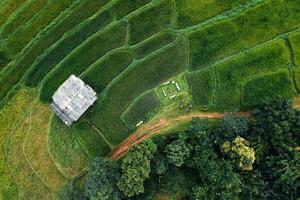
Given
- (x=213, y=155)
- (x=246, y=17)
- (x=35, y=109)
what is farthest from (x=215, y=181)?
(x=35, y=109)

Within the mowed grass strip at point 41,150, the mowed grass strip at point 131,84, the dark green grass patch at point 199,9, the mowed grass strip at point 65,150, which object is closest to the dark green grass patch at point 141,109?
the mowed grass strip at point 131,84

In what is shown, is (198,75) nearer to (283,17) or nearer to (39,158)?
(283,17)

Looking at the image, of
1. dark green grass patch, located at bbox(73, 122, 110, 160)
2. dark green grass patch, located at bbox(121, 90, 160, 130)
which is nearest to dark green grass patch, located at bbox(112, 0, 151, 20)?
dark green grass patch, located at bbox(121, 90, 160, 130)

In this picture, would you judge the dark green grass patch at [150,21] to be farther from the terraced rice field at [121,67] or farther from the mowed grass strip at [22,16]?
the mowed grass strip at [22,16]

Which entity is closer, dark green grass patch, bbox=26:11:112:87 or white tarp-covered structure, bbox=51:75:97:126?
white tarp-covered structure, bbox=51:75:97:126

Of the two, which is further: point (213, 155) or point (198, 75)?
point (198, 75)

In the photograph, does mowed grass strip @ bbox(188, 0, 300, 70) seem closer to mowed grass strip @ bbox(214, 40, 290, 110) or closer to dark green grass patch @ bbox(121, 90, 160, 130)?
mowed grass strip @ bbox(214, 40, 290, 110)

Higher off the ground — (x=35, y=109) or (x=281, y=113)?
(x=35, y=109)
